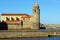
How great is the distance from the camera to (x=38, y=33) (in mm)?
52031

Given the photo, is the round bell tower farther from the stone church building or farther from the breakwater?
the breakwater

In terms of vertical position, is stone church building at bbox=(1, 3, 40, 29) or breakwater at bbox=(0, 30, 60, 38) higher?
stone church building at bbox=(1, 3, 40, 29)

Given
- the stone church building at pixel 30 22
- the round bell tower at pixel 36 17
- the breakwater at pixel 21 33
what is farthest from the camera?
the stone church building at pixel 30 22

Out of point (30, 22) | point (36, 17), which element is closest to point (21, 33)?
point (36, 17)

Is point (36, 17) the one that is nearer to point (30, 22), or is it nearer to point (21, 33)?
point (30, 22)

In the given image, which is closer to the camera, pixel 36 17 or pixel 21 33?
pixel 21 33

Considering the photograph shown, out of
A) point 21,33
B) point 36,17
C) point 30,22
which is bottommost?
point 21,33

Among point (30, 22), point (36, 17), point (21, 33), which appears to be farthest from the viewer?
point (30, 22)

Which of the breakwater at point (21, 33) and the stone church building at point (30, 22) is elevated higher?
the stone church building at point (30, 22)

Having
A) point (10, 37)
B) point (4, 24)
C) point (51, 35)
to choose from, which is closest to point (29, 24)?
point (4, 24)

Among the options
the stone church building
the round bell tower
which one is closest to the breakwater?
the round bell tower

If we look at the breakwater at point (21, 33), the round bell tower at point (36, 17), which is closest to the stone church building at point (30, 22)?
the round bell tower at point (36, 17)

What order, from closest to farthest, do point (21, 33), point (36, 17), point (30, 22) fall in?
point (21, 33) → point (36, 17) → point (30, 22)

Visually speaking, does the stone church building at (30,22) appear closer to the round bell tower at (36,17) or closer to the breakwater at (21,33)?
the round bell tower at (36,17)
